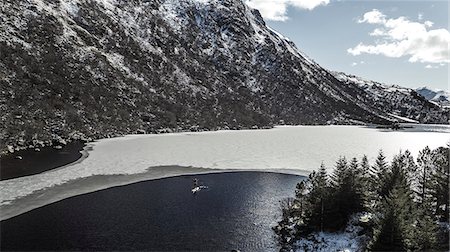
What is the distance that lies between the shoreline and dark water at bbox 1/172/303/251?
1915 millimetres

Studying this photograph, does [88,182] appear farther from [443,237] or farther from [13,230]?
[443,237]

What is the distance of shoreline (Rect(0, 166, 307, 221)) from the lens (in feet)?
154

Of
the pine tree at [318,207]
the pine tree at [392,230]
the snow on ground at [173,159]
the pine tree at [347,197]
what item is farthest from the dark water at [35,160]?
the pine tree at [392,230]

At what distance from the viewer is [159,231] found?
40.6 m

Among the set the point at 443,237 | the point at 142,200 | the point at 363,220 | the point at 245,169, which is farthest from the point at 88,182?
the point at 443,237

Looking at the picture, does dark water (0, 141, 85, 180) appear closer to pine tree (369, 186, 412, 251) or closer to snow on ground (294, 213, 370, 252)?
snow on ground (294, 213, 370, 252)

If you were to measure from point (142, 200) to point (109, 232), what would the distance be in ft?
41.7

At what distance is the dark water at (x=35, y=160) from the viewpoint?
66.9 metres

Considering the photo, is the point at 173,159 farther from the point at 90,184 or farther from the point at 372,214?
the point at 372,214

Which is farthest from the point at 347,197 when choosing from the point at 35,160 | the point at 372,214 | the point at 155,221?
the point at 35,160

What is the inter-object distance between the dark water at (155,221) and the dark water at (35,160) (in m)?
22.0

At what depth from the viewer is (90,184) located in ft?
197

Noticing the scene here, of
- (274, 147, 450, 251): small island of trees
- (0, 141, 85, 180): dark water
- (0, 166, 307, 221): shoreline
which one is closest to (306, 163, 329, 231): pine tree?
(274, 147, 450, 251): small island of trees

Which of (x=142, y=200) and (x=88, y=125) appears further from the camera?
(x=88, y=125)
